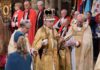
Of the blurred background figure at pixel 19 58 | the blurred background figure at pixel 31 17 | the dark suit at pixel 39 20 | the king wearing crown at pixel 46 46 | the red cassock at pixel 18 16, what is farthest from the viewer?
the red cassock at pixel 18 16

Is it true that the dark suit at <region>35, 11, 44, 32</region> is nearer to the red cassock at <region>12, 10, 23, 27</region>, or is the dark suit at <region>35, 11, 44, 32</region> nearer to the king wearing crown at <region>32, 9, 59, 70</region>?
the red cassock at <region>12, 10, 23, 27</region>

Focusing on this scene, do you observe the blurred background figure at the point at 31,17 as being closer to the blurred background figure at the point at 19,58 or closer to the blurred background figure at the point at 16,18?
the blurred background figure at the point at 16,18

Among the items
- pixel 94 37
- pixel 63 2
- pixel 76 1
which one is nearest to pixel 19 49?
pixel 94 37

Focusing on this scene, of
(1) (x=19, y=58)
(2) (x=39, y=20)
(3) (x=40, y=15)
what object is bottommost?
(2) (x=39, y=20)

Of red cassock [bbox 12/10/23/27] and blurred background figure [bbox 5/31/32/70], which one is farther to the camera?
red cassock [bbox 12/10/23/27]

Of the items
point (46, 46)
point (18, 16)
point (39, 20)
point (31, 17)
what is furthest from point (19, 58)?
point (18, 16)

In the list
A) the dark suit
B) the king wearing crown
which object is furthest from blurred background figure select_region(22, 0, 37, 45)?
the king wearing crown

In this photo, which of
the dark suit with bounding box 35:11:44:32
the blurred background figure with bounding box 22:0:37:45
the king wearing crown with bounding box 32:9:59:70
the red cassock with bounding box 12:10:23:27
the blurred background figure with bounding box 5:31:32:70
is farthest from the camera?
the red cassock with bounding box 12:10:23:27

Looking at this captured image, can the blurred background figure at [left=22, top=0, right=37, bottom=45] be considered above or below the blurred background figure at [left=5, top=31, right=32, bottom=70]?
below

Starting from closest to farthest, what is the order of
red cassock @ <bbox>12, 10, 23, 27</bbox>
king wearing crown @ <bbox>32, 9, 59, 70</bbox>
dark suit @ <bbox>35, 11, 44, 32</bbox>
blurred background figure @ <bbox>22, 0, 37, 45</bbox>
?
king wearing crown @ <bbox>32, 9, 59, 70</bbox> → dark suit @ <bbox>35, 11, 44, 32</bbox> → blurred background figure @ <bbox>22, 0, 37, 45</bbox> → red cassock @ <bbox>12, 10, 23, 27</bbox>

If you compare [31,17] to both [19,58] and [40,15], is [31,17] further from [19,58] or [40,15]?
[19,58]

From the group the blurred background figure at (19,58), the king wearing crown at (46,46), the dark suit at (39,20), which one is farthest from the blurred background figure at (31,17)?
the blurred background figure at (19,58)

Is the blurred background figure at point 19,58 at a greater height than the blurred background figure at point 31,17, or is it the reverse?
the blurred background figure at point 19,58

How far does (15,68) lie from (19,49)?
37 centimetres
